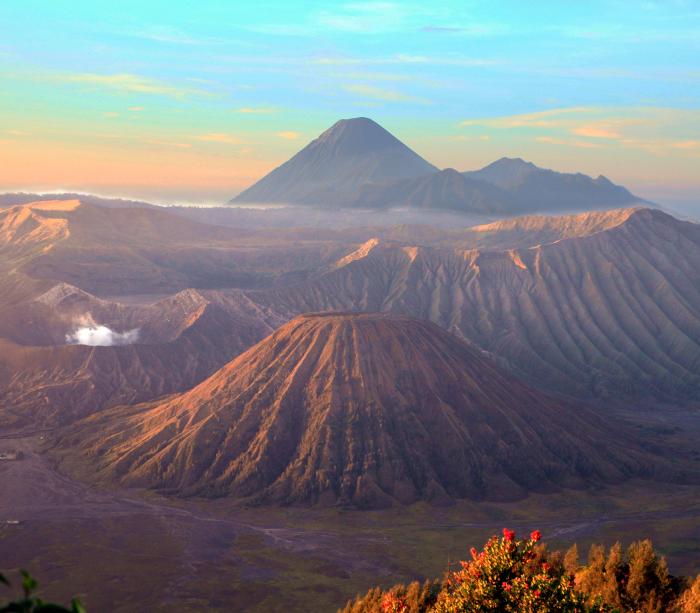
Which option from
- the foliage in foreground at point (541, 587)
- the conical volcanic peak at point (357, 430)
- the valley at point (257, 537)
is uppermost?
the foliage in foreground at point (541, 587)

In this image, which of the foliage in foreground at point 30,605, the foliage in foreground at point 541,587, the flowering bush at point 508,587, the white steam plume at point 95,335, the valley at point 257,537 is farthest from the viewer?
the white steam plume at point 95,335

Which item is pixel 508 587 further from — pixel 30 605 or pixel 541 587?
pixel 30 605

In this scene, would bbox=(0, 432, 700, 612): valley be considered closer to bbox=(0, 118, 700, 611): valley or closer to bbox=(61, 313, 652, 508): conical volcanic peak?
bbox=(0, 118, 700, 611): valley

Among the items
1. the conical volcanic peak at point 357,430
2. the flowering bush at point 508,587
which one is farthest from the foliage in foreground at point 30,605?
the conical volcanic peak at point 357,430

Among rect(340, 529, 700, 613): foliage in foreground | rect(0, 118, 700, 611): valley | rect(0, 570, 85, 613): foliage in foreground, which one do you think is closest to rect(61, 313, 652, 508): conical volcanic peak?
rect(0, 118, 700, 611): valley

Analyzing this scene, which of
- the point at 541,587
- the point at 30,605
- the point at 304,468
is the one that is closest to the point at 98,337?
the point at 304,468

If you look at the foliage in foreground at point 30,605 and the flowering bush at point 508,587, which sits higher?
the foliage in foreground at point 30,605

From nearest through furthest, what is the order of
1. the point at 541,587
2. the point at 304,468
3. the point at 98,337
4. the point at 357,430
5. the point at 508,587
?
the point at 541,587 < the point at 508,587 < the point at 304,468 < the point at 357,430 < the point at 98,337

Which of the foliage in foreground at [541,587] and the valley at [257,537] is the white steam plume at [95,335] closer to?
the valley at [257,537]
